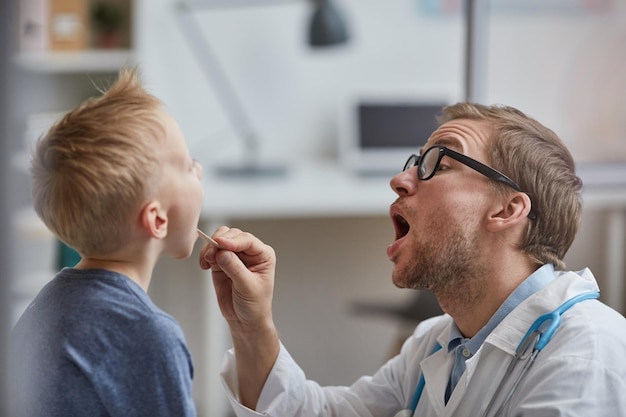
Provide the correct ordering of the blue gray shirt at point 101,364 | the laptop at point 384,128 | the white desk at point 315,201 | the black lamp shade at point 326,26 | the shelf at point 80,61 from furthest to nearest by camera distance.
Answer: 1. the laptop at point 384,128
2. the black lamp shade at point 326,26
3. the shelf at point 80,61
4. the white desk at point 315,201
5. the blue gray shirt at point 101,364

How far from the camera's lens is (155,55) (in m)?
3.55

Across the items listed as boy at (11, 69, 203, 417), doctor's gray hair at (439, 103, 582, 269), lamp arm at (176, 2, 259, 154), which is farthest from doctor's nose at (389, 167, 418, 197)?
lamp arm at (176, 2, 259, 154)

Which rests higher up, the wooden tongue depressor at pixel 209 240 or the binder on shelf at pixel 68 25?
the binder on shelf at pixel 68 25

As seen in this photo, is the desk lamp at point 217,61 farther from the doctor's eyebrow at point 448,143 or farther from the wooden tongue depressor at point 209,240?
the wooden tongue depressor at point 209,240

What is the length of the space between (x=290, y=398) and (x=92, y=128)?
53 cm

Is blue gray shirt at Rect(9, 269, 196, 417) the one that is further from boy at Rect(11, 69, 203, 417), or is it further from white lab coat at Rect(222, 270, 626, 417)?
white lab coat at Rect(222, 270, 626, 417)

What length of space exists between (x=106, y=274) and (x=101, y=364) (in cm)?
11

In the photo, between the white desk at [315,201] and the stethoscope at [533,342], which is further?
the white desk at [315,201]

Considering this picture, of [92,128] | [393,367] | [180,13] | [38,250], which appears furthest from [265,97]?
[92,128]

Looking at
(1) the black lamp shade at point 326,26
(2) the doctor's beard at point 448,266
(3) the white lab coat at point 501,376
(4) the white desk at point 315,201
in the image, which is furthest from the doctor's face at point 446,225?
(1) the black lamp shade at point 326,26

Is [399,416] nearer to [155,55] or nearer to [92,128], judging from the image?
[92,128]

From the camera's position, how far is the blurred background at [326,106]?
3186 mm

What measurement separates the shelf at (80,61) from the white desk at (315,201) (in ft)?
2.04

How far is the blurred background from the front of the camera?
3.19m
